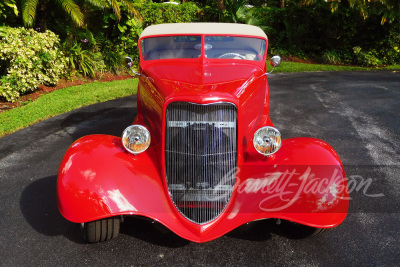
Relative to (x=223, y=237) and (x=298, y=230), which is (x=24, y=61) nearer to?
(x=223, y=237)

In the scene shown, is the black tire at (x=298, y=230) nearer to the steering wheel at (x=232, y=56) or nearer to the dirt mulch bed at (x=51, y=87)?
the steering wheel at (x=232, y=56)

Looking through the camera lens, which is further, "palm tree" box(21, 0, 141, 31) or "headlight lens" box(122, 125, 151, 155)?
"palm tree" box(21, 0, 141, 31)

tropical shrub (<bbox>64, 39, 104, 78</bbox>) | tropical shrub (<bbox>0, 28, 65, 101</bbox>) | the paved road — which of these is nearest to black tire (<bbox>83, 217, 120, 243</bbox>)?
the paved road

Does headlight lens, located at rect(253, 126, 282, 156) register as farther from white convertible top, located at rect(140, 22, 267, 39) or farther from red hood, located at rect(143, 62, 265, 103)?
white convertible top, located at rect(140, 22, 267, 39)

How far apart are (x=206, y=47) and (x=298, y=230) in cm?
249

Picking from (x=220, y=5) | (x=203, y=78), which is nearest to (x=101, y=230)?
(x=203, y=78)

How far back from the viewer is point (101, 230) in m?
3.46

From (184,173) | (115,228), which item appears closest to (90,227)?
(115,228)

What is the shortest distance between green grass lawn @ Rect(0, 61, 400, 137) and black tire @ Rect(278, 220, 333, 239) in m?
5.67

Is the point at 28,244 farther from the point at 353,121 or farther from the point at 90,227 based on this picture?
the point at 353,121

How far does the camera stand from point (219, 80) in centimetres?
377

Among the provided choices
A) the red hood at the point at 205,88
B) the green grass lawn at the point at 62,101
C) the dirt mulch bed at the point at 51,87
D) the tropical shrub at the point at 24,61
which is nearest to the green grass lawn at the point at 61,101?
the green grass lawn at the point at 62,101

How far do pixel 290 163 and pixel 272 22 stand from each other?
13.4 m

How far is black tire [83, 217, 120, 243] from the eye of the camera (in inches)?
135
